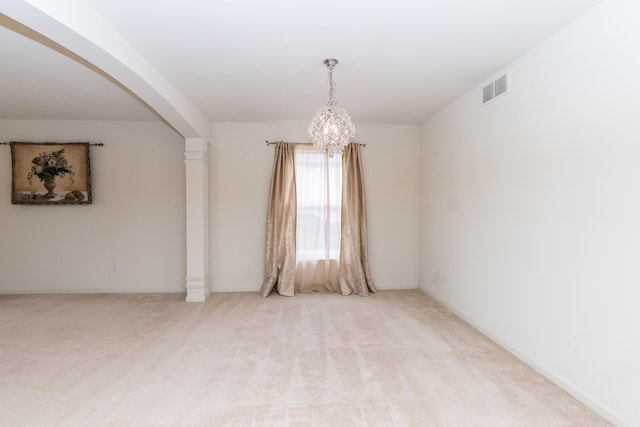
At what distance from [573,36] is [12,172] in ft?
21.0

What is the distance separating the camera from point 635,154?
187 centimetres

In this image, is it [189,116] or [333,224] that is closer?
[189,116]

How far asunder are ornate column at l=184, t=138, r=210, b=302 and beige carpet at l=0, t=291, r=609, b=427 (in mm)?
472

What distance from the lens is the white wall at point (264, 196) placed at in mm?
4992

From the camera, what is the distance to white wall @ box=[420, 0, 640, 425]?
6.34 ft

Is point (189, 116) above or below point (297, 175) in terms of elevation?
above

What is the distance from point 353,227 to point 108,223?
3.46 metres

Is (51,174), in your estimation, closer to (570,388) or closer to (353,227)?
(353,227)

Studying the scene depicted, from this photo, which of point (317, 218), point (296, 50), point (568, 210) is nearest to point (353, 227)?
point (317, 218)

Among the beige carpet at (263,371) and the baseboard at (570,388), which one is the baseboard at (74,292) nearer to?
the beige carpet at (263,371)

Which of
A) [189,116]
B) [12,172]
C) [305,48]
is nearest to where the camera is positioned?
[305,48]

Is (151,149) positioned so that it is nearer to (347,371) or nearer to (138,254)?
(138,254)

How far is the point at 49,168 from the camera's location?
191 inches

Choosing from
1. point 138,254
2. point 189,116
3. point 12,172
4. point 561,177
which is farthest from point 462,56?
point 12,172
